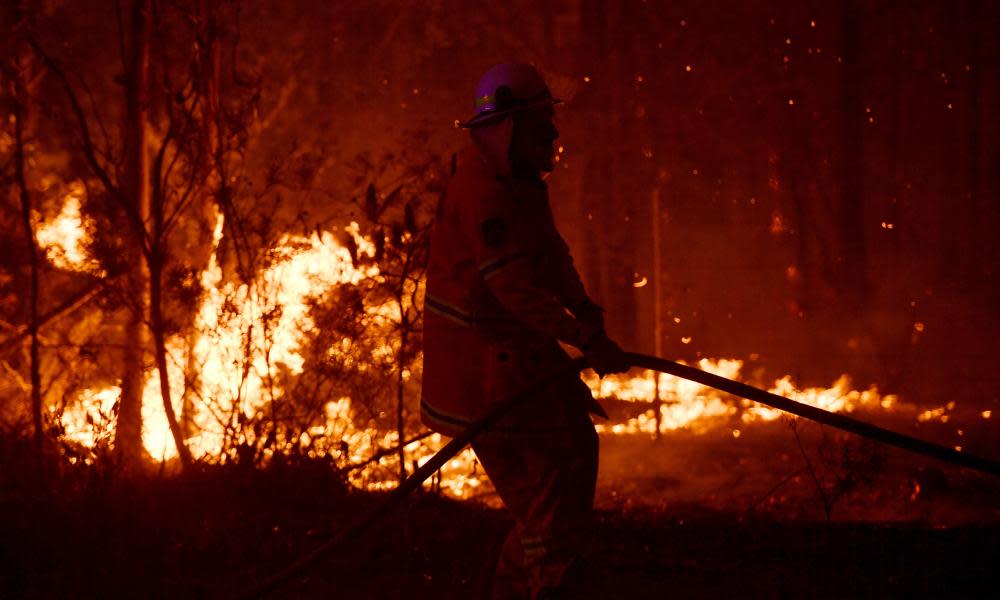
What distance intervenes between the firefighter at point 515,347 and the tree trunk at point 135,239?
3495mm

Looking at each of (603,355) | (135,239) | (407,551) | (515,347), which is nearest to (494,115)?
(515,347)

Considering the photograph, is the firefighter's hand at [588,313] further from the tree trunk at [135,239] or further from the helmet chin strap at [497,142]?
the tree trunk at [135,239]

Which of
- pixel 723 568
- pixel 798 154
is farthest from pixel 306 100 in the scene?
pixel 723 568

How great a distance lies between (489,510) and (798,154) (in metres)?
6.83

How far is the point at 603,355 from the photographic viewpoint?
3320mm

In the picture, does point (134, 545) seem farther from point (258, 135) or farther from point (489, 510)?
point (258, 135)

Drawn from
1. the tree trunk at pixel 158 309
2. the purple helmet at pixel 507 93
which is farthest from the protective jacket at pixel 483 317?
the tree trunk at pixel 158 309

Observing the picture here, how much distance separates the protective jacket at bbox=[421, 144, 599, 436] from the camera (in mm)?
3426

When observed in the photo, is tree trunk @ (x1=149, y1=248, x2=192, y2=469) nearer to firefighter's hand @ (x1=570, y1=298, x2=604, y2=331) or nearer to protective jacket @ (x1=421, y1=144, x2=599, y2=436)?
protective jacket @ (x1=421, y1=144, x2=599, y2=436)

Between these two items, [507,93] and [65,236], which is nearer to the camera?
[507,93]

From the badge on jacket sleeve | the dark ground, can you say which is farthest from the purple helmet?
the dark ground

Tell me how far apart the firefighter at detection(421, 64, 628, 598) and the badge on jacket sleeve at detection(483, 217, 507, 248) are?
39 mm

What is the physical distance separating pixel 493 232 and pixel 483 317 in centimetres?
35

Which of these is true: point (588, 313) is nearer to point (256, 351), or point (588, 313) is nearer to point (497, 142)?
point (497, 142)
